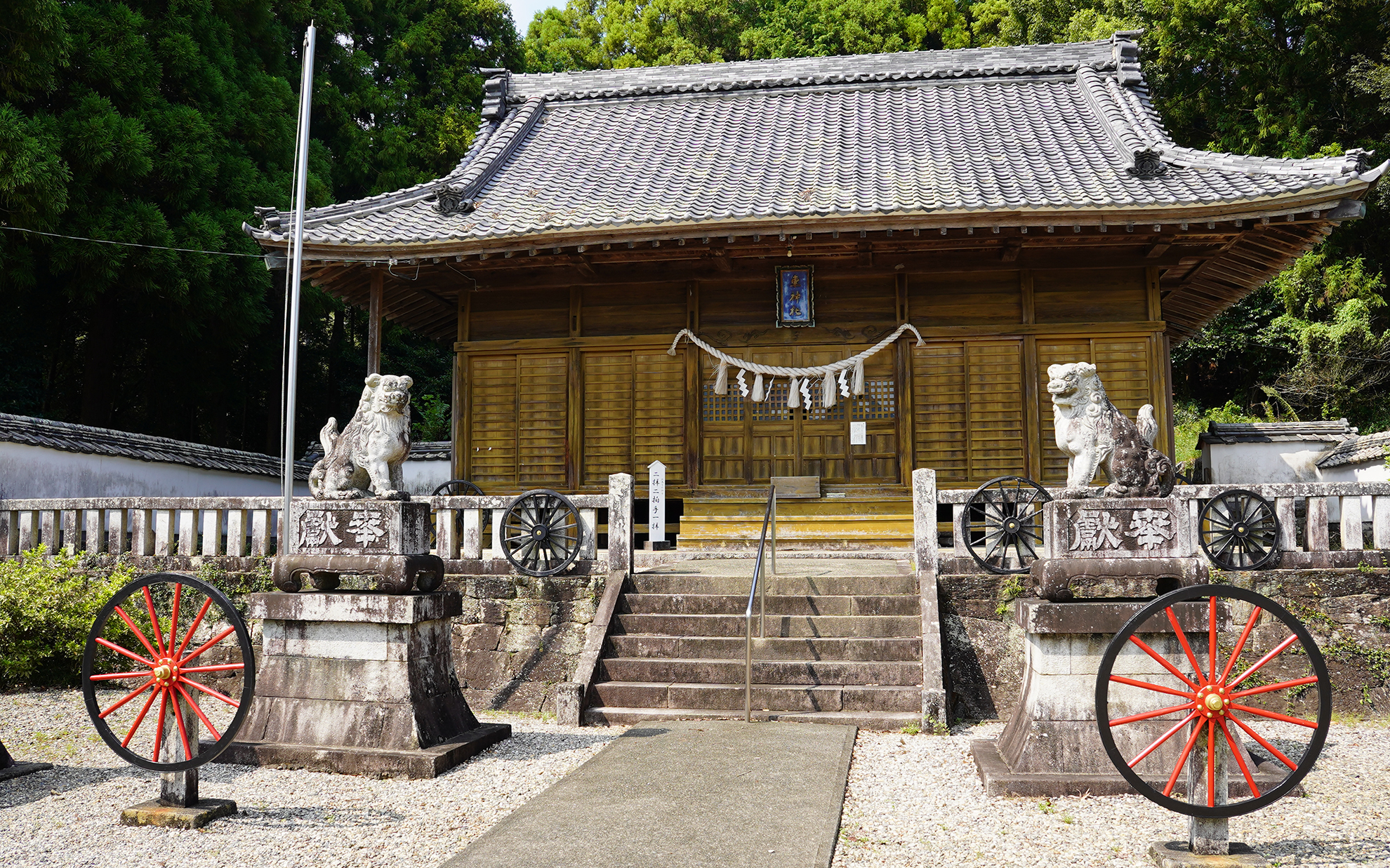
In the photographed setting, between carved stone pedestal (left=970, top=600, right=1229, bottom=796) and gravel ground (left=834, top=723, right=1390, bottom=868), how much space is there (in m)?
0.18

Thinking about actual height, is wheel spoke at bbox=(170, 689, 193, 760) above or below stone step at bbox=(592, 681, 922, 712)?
above

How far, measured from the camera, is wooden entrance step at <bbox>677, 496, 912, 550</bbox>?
1213cm

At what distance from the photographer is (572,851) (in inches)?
189

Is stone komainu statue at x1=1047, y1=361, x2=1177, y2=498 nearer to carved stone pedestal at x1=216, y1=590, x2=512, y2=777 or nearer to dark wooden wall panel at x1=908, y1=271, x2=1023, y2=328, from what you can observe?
carved stone pedestal at x1=216, y1=590, x2=512, y2=777

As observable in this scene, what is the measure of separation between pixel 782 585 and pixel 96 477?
9.88 metres

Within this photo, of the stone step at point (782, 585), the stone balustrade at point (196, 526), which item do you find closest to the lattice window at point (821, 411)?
the stone step at point (782, 585)

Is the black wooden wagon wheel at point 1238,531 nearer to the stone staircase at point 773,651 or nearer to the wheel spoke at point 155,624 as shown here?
the stone staircase at point 773,651

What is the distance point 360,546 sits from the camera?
6.92 meters

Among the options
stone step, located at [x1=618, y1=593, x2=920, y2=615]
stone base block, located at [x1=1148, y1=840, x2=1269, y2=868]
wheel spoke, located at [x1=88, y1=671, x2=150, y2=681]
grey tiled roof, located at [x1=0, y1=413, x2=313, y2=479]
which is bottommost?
stone base block, located at [x1=1148, y1=840, x2=1269, y2=868]

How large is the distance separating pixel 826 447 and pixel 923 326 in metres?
2.09

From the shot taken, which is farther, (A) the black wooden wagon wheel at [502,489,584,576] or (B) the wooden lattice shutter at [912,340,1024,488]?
(B) the wooden lattice shutter at [912,340,1024,488]

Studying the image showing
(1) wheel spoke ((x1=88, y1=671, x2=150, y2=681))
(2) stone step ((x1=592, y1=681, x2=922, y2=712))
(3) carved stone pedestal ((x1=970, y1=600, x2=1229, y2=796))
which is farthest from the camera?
(2) stone step ((x1=592, y1=681, x2=922, y2=712))

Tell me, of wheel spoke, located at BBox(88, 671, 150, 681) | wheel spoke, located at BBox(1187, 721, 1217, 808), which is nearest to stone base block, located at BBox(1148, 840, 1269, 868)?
wheel spoke, located at BBox(1187, 721, 1217, 808)

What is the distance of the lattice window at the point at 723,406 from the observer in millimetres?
13023
